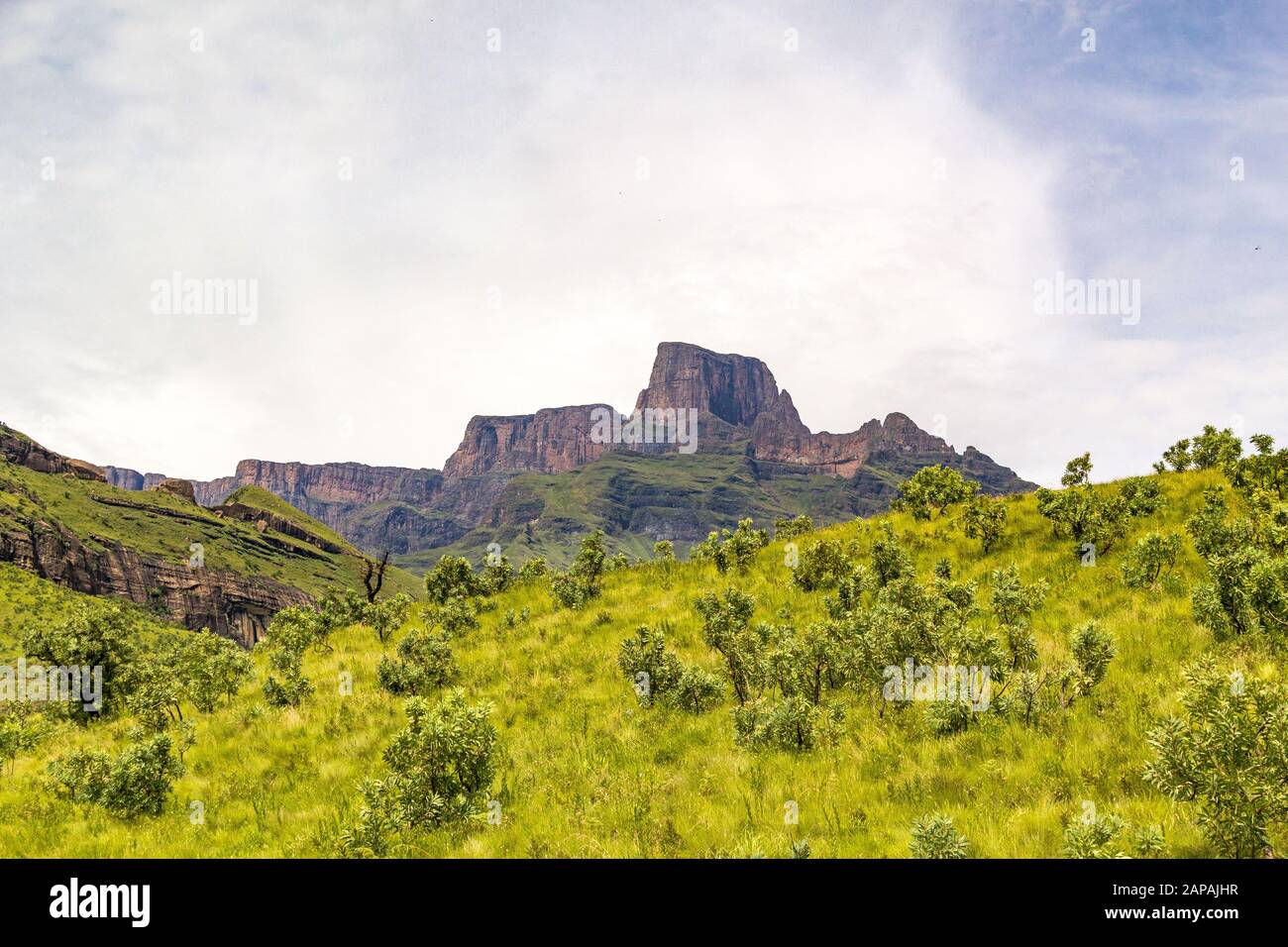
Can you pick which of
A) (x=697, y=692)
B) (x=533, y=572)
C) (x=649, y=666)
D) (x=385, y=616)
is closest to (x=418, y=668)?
(x=649, y=666)

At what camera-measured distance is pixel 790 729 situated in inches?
373

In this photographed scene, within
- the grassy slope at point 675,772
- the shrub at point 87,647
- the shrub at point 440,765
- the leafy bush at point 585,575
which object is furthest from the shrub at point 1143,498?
the shrub at point 87,647

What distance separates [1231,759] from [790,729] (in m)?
5.52

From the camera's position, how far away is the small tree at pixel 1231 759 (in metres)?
4.81

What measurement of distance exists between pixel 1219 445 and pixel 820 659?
20.3 m

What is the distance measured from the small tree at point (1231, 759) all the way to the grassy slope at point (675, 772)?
1.84ft

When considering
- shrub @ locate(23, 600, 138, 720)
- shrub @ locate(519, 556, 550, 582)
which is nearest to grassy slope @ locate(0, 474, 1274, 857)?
shrub @ locate(23, 600, 138, 720)

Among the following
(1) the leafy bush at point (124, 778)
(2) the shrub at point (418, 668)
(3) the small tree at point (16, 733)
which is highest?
(2) the shrub at point (418, 668)

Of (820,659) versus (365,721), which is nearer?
(820,659)

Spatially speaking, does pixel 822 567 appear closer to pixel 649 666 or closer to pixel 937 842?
pixel 649 666

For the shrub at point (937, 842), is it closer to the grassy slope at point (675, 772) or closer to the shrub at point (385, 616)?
the grassy slope at point (675, 772)
